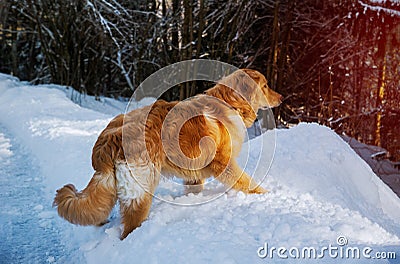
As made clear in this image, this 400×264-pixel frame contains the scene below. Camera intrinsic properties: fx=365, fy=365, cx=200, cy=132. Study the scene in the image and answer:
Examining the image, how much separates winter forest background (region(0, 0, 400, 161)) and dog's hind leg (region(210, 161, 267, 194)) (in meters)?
6.32

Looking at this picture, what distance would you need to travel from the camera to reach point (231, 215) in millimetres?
3373

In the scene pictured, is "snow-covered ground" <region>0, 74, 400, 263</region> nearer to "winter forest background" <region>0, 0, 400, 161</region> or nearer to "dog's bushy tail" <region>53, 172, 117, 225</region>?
"dog's bushy tail" <region>53, 172, 117, 225</region>

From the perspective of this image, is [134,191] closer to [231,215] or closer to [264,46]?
[231,215]

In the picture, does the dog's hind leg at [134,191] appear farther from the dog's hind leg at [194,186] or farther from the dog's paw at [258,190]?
the dog's paw at [258,190]

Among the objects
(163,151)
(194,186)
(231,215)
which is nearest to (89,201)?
(163,151)

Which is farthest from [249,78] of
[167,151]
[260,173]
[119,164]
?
[119,164]

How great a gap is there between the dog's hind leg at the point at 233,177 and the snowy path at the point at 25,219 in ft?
5.54

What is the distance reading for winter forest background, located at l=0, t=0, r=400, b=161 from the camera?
975cm

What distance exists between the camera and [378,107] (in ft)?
30.5

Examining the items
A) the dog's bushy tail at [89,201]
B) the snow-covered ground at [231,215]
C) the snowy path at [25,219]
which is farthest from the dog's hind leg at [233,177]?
the snowy path at [25,219]

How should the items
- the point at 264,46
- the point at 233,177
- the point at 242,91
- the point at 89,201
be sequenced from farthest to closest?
the point at 264,46 → the point at 242,91 → the point at 233,177 → the point at 89,201

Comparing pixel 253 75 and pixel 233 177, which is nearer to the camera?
pixel 233 177

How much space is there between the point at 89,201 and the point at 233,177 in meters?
1.58

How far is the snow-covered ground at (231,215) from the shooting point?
2918 millimetres
